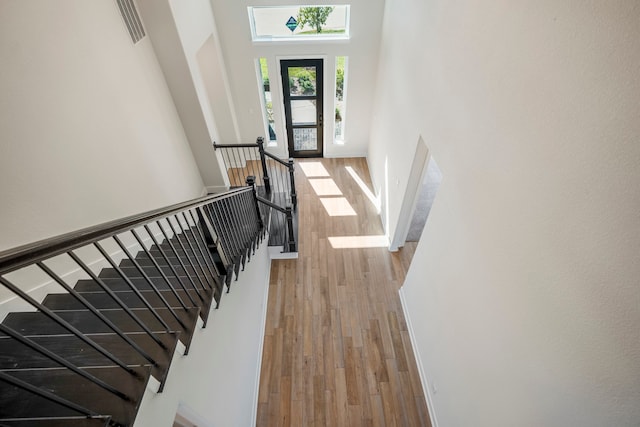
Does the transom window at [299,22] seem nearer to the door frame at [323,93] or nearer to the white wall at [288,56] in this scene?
the white wall at [288,56]

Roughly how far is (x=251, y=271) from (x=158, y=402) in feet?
6.01

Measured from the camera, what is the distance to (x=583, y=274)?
1.14 meters

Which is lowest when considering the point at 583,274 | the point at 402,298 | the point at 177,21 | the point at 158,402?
the point at 158,402

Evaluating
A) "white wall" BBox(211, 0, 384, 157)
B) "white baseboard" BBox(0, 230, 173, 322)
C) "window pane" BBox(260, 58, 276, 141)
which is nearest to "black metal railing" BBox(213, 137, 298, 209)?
"window pane" BBox(260, 58, 276, 141)

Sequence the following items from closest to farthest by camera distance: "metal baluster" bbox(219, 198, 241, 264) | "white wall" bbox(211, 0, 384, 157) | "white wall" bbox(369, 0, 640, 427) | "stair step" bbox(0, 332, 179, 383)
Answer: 1. "white wall" bbox(369, 0, 640, 427)
2. "stair step" bbox(0, 332, 179, 383)
3. "metal baluster" bbox(219, 198, 241, 264)
4. "white wall" bbox(211, 0, 384, 157)

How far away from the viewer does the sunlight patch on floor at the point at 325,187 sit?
5.59m

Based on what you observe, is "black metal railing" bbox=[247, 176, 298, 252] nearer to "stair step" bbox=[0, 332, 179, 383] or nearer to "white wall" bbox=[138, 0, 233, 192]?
"white wall" bbox=[138, 0, 233, 192]

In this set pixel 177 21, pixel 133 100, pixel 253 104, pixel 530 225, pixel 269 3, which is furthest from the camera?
pixel 253 104

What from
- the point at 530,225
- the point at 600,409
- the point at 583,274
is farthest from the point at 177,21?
the point at 600,409

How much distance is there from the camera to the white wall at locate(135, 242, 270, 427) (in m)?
1.39

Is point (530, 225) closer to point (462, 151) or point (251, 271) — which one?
point (462, 151)

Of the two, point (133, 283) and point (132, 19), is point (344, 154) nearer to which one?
point (132, 19)

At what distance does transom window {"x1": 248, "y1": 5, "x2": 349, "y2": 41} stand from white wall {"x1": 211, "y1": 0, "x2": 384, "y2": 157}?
0.13 meters

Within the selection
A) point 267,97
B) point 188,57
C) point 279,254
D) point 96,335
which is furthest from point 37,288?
point 267,97
